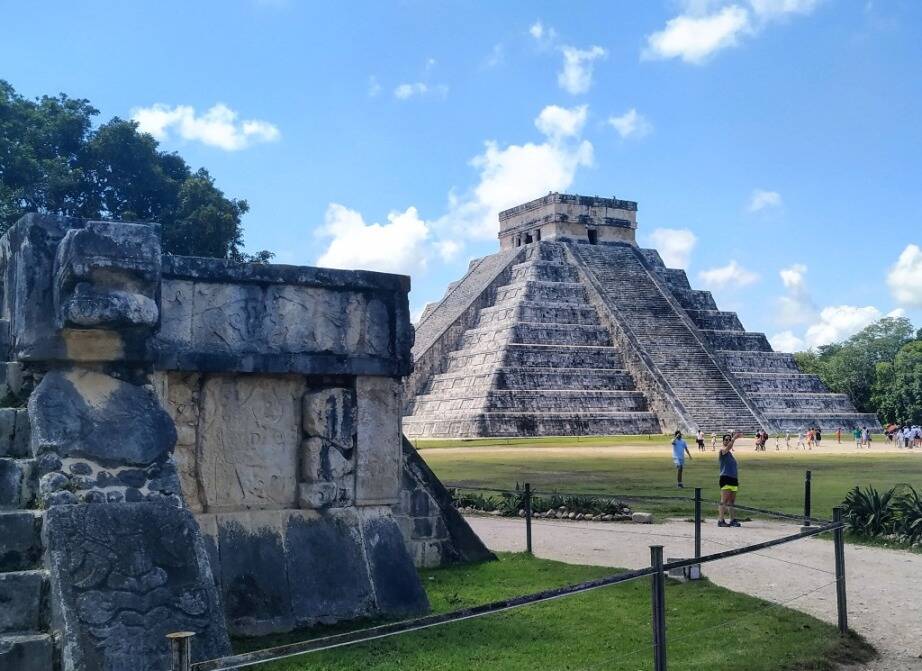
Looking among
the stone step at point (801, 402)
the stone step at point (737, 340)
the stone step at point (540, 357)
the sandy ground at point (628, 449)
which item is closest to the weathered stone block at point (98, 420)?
the sandy ground at point (628, 449)

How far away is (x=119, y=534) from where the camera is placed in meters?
4.42

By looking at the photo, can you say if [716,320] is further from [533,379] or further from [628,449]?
[628,449]

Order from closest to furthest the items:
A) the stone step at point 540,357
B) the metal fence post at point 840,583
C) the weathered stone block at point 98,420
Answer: the weathered stone block at point 98,420, the metal fence post at point 840,583, the stone step at point 540,357

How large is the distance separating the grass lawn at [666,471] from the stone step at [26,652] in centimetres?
1146

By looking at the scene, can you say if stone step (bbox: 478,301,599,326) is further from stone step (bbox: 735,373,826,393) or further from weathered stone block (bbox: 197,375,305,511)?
weathered stone block (bbox: 197,375,305,511)

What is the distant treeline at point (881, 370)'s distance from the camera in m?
62.8

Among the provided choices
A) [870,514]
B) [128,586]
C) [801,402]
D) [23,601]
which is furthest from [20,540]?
[801,402]

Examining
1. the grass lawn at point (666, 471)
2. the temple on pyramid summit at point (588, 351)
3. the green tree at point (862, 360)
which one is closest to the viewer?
the grass lawn at point (666, 471)

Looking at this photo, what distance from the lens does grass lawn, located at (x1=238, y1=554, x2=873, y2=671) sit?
19.0 feet

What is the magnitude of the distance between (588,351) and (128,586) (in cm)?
4414

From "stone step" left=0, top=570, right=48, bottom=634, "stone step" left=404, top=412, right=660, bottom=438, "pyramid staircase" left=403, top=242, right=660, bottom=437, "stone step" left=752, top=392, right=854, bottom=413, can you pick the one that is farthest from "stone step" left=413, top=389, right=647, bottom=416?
"stone step" left=0, top=570, right=48, bottom=634

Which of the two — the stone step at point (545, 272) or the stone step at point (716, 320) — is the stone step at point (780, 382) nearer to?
the stone step at point (716, 320)

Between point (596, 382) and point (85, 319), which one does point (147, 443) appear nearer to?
point (85, 319)

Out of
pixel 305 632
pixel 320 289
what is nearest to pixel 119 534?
pixel 305 632
